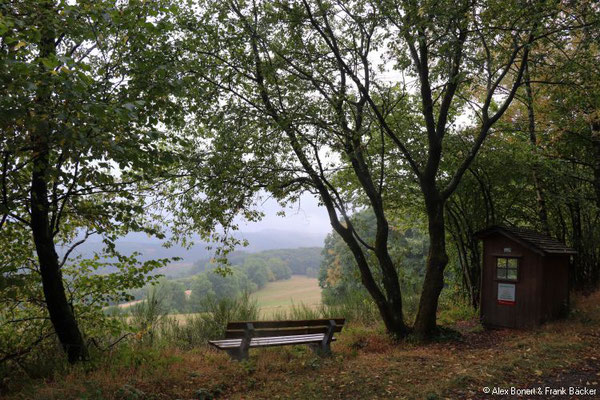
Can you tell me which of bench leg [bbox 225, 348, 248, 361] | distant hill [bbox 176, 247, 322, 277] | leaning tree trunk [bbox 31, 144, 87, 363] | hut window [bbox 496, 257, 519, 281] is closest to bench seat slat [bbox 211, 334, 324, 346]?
bench leg [bbox 225, 348, 248, 361]

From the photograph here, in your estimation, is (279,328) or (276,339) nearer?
(276,339)

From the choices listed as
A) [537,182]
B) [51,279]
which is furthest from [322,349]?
[537,182]

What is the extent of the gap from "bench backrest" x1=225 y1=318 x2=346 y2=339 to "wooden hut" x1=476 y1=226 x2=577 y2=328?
469 centimetres

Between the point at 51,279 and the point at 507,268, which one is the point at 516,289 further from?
the point at 51,279

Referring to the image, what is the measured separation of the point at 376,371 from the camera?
6.34m

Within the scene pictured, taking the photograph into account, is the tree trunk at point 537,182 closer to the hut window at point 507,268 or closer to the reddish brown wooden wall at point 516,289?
the reddish brown wooden wall at point 516,289

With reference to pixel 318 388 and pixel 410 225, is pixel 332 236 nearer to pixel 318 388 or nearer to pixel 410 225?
pixel 410 225

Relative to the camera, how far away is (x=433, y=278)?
9.21 metres

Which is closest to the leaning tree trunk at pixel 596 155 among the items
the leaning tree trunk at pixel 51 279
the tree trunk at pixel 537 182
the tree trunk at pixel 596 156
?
the tree trunk at pixel 596 156

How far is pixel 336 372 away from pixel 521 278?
580 centimetres

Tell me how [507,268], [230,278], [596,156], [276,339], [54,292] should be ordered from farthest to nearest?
[230,278] → [596,156] → [507,268] → [276,339] → [54,292]

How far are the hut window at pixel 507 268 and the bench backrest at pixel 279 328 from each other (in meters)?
4.79

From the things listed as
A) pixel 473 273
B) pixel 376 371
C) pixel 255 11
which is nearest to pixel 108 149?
pixel 376 371

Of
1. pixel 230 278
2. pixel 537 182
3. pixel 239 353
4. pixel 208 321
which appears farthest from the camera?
pixel 230 278
